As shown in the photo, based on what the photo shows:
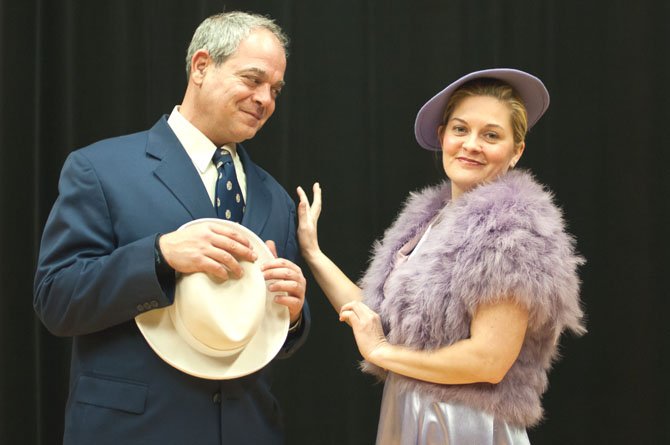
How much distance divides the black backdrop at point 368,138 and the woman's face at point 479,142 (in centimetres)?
114

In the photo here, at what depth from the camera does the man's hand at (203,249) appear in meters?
1.62

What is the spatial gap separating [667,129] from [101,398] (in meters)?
2.37

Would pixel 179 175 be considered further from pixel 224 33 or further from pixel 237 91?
pixel 224 33

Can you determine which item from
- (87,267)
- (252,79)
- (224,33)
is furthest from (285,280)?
(224,33)

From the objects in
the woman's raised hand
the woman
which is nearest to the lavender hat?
the woman

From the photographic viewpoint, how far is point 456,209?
186 cm

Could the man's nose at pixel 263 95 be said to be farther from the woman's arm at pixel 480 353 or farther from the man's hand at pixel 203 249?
the woman's arm at pixel 480 353

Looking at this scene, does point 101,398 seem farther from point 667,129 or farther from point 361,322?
point 667,129

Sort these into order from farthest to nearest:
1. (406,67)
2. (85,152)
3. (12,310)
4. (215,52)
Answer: (406,67)
(12,310)
(215,52)
(85,152)

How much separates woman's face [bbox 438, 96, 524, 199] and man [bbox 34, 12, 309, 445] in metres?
0.51

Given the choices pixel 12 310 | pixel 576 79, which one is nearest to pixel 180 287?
pixel 12 310

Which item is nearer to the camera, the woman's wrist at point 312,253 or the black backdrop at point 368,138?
the woman's wrist at point 312,253

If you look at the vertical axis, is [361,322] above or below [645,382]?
above

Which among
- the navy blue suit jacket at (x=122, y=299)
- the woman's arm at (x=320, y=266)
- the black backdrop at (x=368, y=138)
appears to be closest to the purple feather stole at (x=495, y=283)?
the woman's arm at (x=320, y=266)
